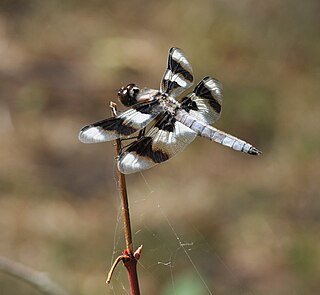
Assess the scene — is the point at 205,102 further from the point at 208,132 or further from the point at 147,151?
the point at 147,151

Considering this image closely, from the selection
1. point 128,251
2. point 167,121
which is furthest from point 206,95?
point 128,251

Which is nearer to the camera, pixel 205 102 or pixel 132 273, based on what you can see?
pixel 132 273

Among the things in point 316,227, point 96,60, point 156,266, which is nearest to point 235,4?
point 96,60

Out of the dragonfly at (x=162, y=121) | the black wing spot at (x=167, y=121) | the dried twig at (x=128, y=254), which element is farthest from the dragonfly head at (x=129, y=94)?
the dried twig at (x=128, y=254)

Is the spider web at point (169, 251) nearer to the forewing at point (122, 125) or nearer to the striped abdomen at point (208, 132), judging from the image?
the striped abdomen at point (208, 132)

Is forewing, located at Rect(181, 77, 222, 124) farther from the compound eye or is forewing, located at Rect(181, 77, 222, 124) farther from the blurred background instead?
the blurred background

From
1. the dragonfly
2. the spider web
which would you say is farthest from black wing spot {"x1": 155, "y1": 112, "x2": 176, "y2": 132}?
the spider web
